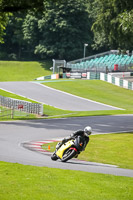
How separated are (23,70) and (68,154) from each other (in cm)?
6893

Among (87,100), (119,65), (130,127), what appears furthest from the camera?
(119,65)

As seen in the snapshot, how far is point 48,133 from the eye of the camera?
26.7m

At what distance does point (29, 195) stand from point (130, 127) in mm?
20851

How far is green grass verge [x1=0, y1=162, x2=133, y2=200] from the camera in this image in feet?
34.3

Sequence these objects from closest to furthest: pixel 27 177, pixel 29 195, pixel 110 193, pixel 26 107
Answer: pixel 29 195, pixel 110 193, pixel 27 177, pixel 26 107

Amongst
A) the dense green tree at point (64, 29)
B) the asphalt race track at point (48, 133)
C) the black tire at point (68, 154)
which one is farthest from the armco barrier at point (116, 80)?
the black tire at point (68, 154)

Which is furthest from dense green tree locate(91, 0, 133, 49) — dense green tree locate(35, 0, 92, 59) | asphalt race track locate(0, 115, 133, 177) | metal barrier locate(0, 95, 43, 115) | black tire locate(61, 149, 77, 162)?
dense green tree locate(35, 0, 92, 59)

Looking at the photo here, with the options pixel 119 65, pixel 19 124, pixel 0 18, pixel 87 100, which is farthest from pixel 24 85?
pixel 19 124

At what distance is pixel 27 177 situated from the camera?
12734 mm

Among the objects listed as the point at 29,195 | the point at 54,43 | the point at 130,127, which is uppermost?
the point at 54,43

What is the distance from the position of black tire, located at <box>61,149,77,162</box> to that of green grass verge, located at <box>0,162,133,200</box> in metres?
2.33

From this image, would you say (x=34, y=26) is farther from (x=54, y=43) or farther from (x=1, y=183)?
(x=1, y=183)

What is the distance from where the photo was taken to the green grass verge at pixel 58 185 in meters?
10.5

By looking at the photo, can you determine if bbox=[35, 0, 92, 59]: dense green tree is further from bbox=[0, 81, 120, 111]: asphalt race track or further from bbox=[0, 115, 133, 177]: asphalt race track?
bbox=[0, 115, 133, 177]: asphalt race track
